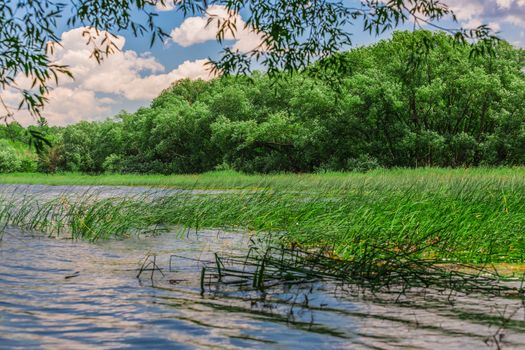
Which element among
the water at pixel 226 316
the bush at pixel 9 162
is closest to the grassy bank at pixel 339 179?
the water at pixel 226 316

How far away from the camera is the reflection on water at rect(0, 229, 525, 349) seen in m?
5.12

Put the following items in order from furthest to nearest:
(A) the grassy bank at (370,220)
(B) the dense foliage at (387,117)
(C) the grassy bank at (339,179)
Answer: (B) the dense foliage at (387,117) → (C) the grassy bank at (339,179) → (A) the grassy bank at (370,220)

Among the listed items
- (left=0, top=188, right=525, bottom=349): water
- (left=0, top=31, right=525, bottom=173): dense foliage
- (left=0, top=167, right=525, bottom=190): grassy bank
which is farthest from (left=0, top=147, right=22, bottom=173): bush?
(left=0, top=188, right=525, bottom=349): water

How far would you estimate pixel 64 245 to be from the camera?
469 inches

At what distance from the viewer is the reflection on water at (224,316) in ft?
16.8

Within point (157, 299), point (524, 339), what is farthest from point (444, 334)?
point (157, 299)

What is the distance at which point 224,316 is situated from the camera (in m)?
5.94

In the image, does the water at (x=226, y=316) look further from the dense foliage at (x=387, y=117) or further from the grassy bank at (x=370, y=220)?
the dense foliage at (x=387, y=117)

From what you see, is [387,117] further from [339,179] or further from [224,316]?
[224,316]

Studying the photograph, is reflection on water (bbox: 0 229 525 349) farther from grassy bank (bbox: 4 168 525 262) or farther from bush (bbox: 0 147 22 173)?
bush (bbox: 0 147 22 173)

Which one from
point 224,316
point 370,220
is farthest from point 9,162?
point 224,316

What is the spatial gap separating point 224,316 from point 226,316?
0.02m

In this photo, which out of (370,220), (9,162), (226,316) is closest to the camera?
(226,316)

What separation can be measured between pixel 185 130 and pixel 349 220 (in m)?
53.2
